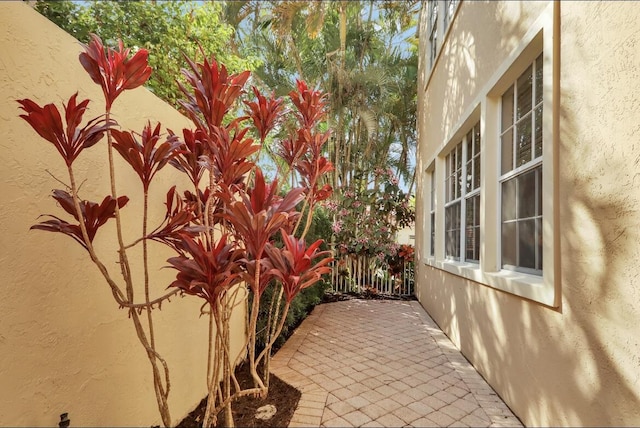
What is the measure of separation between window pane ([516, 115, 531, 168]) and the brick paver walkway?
1.91 metres

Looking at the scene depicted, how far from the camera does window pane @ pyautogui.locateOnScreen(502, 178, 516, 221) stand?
9.31ft

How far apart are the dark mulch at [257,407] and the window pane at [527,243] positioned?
6.70 feet

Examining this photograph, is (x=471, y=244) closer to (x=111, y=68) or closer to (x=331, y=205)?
(x=111, y=68)

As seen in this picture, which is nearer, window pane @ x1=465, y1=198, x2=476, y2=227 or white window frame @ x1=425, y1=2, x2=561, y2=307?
white window frame @ x1=425, y1=2, x2=561, y2=307

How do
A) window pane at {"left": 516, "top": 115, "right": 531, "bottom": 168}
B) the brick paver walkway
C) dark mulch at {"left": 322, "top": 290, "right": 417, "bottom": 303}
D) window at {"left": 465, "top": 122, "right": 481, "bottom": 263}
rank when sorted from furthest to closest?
dark mulch at {"left": 322, "top": 290, "right": 417, "bottom": 303} < window at {"left": 465, "top": 122, "right": 481, "bottom": 263} < window pane at {"left": 516, "top": 115, "right": 531, "bottom": 168} < the brick paver walkway

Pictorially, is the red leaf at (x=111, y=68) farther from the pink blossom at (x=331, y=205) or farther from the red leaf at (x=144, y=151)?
the pink blossom at (x=331, y=205)

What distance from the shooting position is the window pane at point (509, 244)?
2.82 meters

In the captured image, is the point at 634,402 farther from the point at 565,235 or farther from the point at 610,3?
the point at 610,3

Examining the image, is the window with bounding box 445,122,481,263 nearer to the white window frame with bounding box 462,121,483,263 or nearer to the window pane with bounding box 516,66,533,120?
the white window frame with bounding box 462,121,483,263

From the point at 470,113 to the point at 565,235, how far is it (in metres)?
2.12

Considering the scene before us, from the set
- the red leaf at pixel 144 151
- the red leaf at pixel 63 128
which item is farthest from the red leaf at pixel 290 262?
the red leaf at pixel 63 128

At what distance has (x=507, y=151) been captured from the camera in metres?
3.02

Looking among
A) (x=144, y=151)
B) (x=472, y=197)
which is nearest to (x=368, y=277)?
(x=472, y=197)

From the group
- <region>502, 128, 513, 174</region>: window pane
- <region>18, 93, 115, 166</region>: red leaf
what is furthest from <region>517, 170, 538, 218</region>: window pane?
<region>18, 93, 115, 166</region>: red leaf
